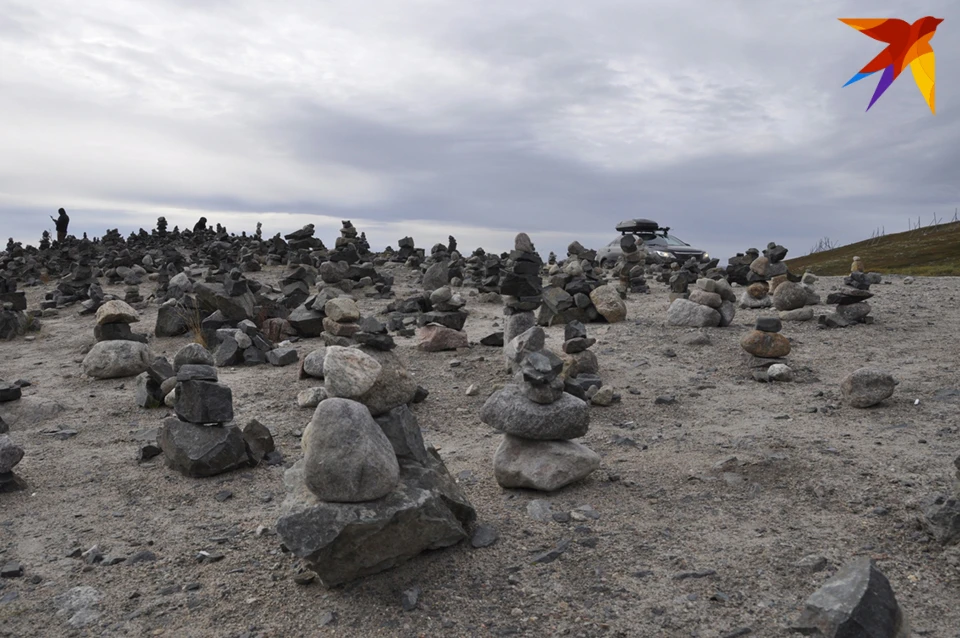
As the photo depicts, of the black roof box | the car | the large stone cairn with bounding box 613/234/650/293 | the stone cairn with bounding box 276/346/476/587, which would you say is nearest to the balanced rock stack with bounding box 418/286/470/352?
the large stone cairn with bounding box 613/234/650/293

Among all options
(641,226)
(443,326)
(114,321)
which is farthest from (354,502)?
(641,226)

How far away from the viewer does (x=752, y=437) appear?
282 inches

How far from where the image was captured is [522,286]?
11.6 meters

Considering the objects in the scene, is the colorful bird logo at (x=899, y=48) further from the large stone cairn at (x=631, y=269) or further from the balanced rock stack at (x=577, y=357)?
the large stone cairn at (x=631, y=269)

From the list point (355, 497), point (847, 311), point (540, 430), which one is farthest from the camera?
point (847, 311)

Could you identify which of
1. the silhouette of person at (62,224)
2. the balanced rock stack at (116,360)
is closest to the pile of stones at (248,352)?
the balanced rock stack at (116,360)

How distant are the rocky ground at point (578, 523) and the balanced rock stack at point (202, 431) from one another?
0.52 ft

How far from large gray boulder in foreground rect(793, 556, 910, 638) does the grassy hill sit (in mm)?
19902

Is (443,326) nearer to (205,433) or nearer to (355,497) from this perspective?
(205,433)

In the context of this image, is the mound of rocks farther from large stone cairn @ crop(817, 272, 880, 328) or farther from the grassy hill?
the grassy hill

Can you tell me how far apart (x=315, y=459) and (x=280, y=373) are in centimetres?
671

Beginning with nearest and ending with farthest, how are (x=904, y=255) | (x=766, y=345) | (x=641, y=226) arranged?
(x=766, y=345) → (x=641, y=226) → (x=904, y=255)

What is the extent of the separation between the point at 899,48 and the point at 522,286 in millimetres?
6343

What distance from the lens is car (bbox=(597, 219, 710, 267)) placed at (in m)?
23.4
